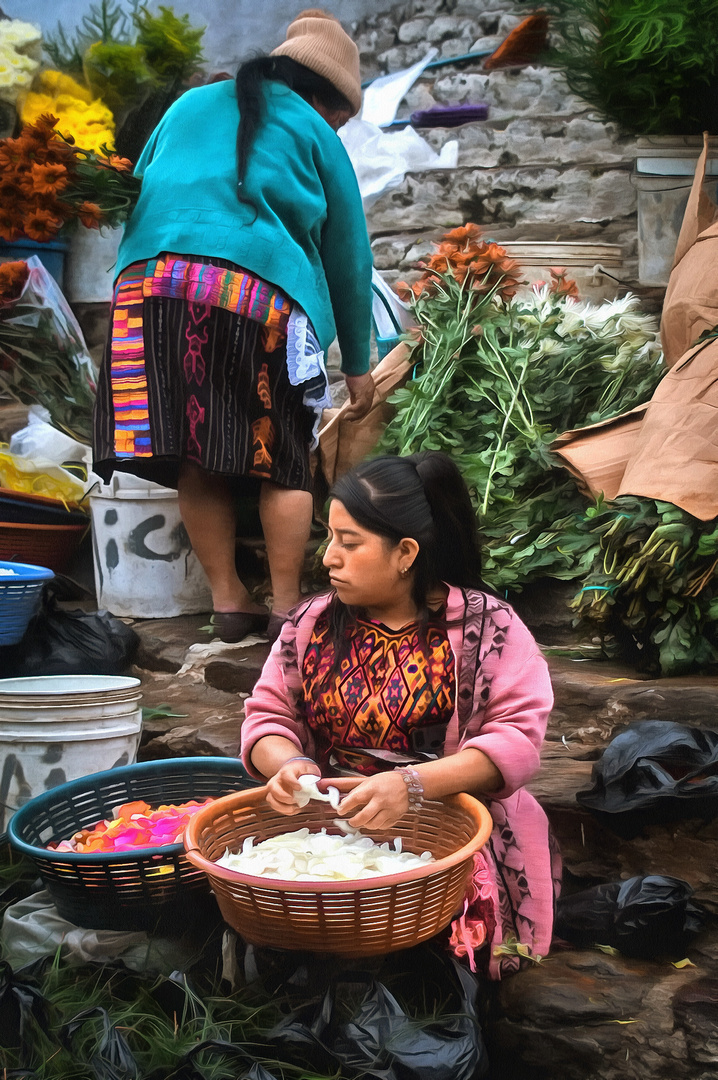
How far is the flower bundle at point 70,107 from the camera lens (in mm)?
2998

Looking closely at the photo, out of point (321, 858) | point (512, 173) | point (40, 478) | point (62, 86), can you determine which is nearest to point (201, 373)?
point (40, 478)

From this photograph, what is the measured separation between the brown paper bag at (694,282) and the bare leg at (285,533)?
979mm

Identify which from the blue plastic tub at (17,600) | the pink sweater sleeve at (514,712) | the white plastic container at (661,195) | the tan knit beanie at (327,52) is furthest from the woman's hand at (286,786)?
the white plastic container at (661,195)

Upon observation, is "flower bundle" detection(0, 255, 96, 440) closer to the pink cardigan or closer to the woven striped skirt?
the woven striped skirt

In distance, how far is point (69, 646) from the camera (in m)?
2.69

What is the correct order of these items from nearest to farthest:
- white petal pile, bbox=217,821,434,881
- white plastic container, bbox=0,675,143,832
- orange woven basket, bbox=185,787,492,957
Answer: orange woven basket, bbox=185,787,492,957 < white petal pile, bbox=217,821,434,881 < white plastic container, bbox=0,675,143,832

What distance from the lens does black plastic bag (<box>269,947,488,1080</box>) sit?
132cm

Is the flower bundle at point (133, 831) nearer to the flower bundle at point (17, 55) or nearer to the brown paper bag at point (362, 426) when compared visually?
the brown paper bag at point (362, 426)

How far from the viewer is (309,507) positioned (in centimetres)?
260

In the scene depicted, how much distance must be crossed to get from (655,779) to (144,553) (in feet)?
5.67

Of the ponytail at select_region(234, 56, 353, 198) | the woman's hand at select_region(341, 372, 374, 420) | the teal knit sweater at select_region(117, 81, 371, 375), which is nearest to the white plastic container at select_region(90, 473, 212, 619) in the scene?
the woman's hand at select_region(341, 372, 374, 420)

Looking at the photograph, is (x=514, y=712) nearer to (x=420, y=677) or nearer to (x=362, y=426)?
(x=420, y=677)

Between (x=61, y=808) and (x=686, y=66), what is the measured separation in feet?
8.29

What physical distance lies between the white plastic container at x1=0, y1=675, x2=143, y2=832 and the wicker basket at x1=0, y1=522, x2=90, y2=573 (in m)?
1.14
